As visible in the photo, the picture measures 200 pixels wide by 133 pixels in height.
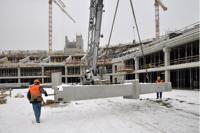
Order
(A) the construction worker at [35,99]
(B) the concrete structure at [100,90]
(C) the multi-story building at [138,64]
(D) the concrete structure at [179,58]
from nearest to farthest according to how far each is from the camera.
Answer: (A) the construction worker at [35,99] → (B) the concrete structure at [100,90] → (D) the concrete structure at [179,58] → (C) the multi-story building at [138,64]

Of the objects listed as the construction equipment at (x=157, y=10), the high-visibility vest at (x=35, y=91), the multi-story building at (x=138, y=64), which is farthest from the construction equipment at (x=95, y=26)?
the construction equipment at (x=157, y=10)

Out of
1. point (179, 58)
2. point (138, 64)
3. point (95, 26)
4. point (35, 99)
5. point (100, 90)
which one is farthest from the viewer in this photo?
point (138, 64)

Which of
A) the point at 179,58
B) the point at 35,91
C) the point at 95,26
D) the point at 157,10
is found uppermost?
the point at 157,10

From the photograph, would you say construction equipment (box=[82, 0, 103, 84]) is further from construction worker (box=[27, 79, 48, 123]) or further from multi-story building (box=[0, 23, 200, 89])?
construction worker (box=[27, 79, 48, 123])

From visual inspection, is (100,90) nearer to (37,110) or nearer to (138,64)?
(37,110)

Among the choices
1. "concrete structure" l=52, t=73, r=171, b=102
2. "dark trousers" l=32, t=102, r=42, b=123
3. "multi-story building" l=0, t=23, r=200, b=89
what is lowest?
"dark trousers" l=32, t=102, r=42, b=123

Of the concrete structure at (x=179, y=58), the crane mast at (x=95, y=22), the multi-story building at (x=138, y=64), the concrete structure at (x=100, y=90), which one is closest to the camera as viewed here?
the concrete structure at (x=100, y=90)

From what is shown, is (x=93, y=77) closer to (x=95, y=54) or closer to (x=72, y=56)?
(x=95, y=54)

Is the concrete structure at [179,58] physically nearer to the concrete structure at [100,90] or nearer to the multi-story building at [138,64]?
the multi-story building at [138,64]

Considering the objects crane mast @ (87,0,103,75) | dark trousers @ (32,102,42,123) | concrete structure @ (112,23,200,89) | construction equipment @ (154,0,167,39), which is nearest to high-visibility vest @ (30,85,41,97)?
dark trousers @ (32,102,42,123)

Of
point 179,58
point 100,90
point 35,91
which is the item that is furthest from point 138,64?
point 35,91

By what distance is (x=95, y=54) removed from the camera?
15656 millimetres

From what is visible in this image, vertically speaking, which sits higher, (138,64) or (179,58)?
(179,58)

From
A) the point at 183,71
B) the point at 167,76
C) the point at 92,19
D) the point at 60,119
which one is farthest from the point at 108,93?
the point at 183,71
